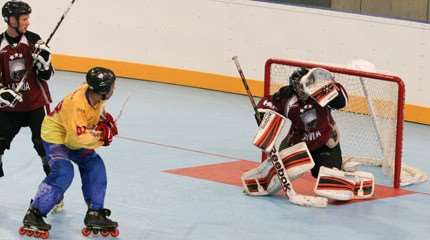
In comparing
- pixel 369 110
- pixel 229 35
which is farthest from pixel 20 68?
pixel 229 35

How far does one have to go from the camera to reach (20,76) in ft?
23.0

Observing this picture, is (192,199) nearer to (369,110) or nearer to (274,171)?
(274,171)

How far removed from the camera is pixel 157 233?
6.75 metres

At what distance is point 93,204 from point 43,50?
984 millimetres

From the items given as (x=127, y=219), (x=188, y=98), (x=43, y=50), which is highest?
(x=43, y=50)

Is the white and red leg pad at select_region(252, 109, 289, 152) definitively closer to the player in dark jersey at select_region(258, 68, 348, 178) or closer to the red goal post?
the player in dark jersey at select_region(258, 68, 348, 178)

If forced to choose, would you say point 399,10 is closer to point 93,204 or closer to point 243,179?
point 243,179

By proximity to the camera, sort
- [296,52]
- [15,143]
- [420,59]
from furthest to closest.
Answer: [296,52] → [420,59] → [15,143]

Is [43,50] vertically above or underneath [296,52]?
above

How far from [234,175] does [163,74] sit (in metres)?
3.50

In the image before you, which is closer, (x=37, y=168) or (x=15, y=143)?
(x=37, y=168)

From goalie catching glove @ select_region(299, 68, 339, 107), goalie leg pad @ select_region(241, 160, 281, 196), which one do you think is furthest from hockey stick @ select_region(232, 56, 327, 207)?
goalie catching glove @ select_region(299, 68, 339, 107)

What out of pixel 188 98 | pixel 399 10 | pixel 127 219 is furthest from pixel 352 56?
pixel 127 219

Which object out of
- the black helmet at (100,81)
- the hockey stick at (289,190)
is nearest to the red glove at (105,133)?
the black helmet at (100,81)
